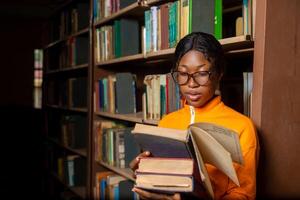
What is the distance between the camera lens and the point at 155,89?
1.94 m

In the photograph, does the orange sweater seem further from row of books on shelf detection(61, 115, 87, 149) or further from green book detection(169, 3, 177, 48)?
row of books on shelf detection(61, 115, 87, 149)

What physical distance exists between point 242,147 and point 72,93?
255 centimetres

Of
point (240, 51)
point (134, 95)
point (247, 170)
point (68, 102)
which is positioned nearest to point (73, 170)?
point (68, 102)

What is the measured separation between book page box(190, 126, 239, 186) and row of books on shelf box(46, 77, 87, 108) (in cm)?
247

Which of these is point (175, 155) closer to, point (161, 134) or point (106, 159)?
point (161, 134)

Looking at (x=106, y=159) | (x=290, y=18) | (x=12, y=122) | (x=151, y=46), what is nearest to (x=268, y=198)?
(x=290, y=18)

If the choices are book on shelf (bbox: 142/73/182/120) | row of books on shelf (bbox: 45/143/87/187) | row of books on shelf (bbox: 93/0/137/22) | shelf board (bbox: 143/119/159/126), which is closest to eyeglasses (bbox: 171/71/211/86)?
book on shelf (bbox: 142/73/182/120)

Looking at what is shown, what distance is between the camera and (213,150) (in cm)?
101

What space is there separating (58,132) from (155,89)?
8.32ft

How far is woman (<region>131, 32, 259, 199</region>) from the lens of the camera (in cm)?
112

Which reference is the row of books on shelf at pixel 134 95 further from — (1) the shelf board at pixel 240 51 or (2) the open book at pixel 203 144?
(2) the open book at pixel 203 144

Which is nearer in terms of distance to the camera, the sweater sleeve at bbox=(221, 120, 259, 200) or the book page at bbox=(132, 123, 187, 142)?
the book page at bbox=(132, 123, 187, 142)

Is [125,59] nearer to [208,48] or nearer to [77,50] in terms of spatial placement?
[208,48]

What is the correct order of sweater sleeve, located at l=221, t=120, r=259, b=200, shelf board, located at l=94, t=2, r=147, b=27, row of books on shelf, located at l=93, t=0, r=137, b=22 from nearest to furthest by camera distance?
sweater sleeve, located at l=221, t=120, r=259, b=200, shelf board, located at l=94, t=2, r=147, b=27, row of books on shelf, located at l=93, t=0, r=137, b=22
